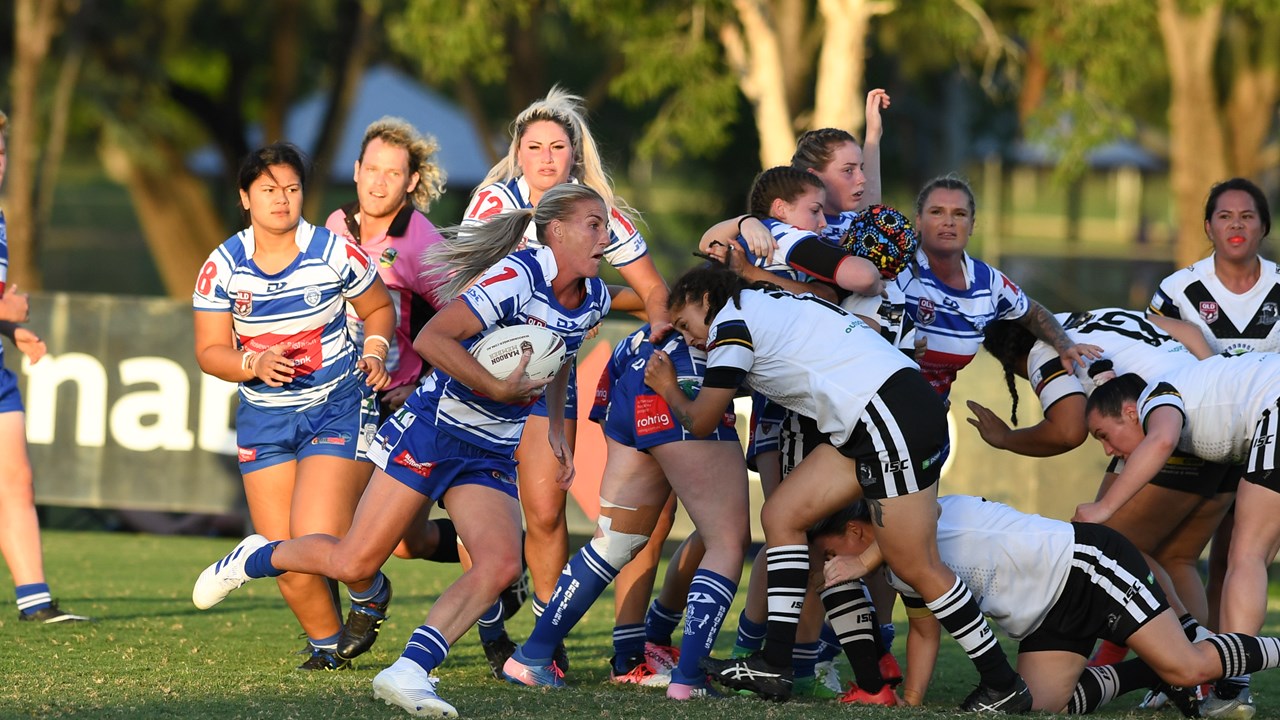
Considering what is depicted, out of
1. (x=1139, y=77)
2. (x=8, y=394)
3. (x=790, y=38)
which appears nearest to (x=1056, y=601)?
(x=8, y=394)

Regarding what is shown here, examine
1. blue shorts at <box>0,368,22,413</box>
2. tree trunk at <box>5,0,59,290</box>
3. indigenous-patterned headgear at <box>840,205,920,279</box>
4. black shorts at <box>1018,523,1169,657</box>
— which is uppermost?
tree trunk at <box>5,0,59,290</box>

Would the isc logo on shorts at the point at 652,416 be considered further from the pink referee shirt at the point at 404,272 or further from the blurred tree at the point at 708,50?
the blurred tree at the point at 708,50

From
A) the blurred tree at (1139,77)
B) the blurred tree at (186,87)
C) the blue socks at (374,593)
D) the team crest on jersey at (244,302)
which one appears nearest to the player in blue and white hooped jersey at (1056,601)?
the blue socks at (374,593)

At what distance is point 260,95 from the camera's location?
31.2 metres

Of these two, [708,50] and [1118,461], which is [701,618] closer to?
[1118,461]

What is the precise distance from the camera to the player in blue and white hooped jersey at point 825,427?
5043 mm

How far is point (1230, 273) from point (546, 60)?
22.5 metres

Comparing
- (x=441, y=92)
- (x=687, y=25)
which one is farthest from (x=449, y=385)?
(x=441, y=92)

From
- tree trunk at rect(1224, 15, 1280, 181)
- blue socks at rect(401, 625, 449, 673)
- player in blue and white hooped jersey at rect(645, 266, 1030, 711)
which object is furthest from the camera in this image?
tree trunk at rect(1224, 15, 1280, 181)

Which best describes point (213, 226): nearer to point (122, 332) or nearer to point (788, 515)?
point (122, 332)

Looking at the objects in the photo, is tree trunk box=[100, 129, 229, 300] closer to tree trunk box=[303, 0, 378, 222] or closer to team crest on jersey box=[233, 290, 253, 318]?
tree trunk box=[303, 0, 378, 222]

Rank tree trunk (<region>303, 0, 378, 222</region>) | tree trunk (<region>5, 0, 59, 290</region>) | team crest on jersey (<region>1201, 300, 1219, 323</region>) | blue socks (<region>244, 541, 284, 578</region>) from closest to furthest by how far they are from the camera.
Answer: blue socks (<region>244, 541, 284, 578</region>) → team crest on jersey (<region>1201, 300, 1219, 323</region>) → tree trunk (<region>5, 0, 59, 290</region>) → tree trunk (<region>303, 0, 378, 222</region>)

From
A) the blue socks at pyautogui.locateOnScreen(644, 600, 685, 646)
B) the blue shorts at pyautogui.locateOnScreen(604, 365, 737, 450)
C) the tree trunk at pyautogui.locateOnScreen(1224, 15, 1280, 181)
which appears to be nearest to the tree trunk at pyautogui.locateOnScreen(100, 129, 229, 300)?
the tree trunk at pyautogui.locateOnScreen(1224, 15, 1280, 181)

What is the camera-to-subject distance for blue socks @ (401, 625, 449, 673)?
15.8 feet
